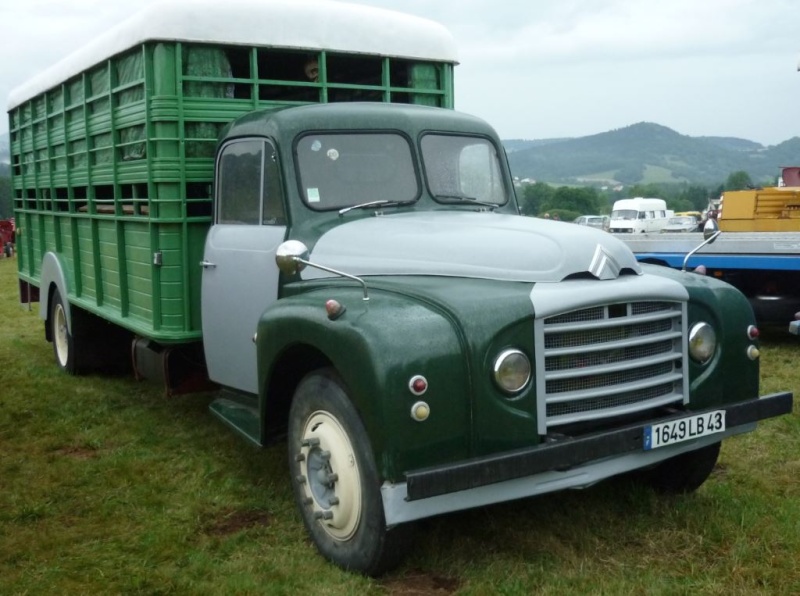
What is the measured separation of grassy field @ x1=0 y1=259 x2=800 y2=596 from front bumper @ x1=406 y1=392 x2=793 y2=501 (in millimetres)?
508

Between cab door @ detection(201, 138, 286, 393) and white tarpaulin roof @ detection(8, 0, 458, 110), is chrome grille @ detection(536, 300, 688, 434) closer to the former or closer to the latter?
cab door @ detection(201, 138, 286, 393)

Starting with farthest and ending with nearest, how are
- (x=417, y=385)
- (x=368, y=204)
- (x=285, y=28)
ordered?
(x=285, y=28)
(x=368, y=204)
(x=417, y=385)

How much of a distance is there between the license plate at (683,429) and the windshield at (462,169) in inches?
70.5

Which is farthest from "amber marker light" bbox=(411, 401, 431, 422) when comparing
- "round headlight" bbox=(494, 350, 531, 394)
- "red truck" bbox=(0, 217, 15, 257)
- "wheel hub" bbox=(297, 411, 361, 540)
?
"red truck" bbox=(0, 217, 15, 257)

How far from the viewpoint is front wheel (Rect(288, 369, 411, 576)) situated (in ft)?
11.5

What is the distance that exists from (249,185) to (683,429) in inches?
102

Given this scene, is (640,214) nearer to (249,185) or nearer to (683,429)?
(249,185)

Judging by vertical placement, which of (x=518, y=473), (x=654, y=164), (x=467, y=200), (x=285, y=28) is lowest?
(x=518, y=473)

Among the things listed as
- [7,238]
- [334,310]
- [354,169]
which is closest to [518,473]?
[334,310]

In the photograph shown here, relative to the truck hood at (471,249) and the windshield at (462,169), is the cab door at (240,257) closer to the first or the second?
the truck hood at (471,249)

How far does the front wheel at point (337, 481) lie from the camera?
3492 mm

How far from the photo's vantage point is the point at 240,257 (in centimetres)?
498

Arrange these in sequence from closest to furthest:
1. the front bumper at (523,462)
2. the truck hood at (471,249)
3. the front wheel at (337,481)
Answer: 1. the front bumper at (523,462)
2. the front wheel at (337,481)
3. the truck hood at (471,249)

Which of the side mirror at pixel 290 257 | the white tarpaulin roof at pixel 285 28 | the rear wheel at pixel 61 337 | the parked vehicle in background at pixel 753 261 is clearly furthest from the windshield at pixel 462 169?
the rear wheel at pixel 61 337
